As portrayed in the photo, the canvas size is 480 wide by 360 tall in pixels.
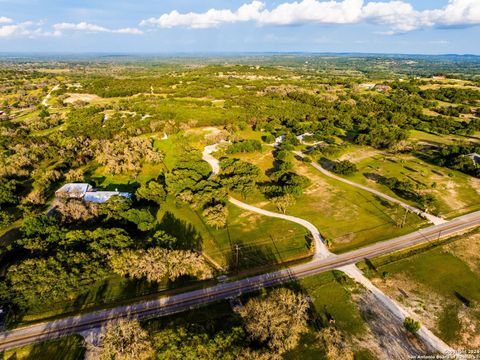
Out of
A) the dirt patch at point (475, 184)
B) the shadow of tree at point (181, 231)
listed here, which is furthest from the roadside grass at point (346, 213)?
the dirt patch at point (475, 184)

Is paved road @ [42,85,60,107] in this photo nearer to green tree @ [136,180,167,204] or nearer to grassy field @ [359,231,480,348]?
green tree @ [136,180,167,204]

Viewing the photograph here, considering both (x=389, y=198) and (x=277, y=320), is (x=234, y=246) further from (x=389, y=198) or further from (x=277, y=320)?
(x=389, y=198)

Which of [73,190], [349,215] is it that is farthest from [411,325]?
[73,190]

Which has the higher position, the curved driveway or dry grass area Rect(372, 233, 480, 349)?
the curved driveway

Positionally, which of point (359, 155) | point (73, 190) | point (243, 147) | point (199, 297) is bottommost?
point (199, 297)

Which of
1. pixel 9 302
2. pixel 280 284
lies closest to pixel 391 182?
pixel 280 284

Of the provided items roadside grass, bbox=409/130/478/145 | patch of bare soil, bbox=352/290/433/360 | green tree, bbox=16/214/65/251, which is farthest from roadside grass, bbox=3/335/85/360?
roadside grass, bbox=409/130/478/145
